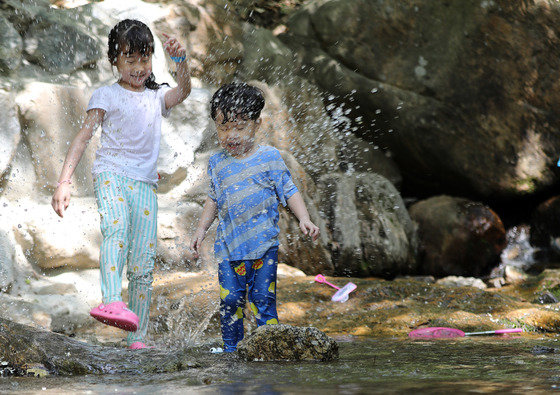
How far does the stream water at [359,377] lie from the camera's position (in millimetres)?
2062

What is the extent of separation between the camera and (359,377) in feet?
7.62

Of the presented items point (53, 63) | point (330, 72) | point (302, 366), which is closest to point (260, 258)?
point (302, 366)

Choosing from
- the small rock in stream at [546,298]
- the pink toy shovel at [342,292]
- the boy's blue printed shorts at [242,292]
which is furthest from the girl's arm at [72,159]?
the small rock in stream at [546,298]

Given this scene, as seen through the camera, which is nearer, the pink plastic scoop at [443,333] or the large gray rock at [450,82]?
the pink plastic scoop at [443,333]

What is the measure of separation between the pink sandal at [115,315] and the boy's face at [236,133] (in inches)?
39.2

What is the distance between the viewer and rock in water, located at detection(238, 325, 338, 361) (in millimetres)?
2863

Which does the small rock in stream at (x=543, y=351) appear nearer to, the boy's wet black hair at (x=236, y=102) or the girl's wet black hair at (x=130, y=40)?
the boy's wet black hair at (x=236, y=102)

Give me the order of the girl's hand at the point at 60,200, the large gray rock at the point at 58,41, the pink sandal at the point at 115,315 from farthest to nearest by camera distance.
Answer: the large gray rock at the point at 58,41 → the girl's hand at the point at 60,200 → the pink sandal at the point at 115,315

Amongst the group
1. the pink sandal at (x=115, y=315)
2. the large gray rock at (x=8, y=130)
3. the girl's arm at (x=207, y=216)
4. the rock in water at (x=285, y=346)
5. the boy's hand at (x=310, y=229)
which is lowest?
the rock in water at (x=285, y=346)

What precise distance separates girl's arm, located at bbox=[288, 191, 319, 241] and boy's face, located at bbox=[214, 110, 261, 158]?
1.21ft

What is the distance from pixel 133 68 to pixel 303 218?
1255 millimetres

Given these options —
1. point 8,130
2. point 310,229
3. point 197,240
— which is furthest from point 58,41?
point 310,229

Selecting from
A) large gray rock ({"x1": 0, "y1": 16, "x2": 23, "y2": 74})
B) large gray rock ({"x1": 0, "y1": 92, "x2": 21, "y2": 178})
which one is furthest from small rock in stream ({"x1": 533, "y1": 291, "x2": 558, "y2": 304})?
large gray rock ({"x1": 0, "y1": 16, "x2": 23, "y2": 74})

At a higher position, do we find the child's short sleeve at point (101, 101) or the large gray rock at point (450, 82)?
the large gray rock at point (450, 82)
